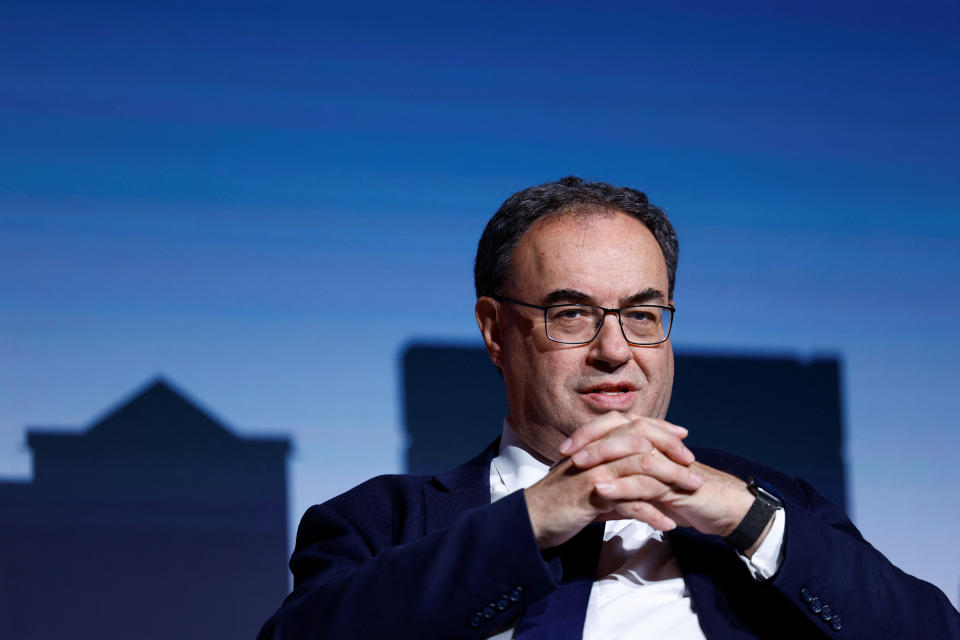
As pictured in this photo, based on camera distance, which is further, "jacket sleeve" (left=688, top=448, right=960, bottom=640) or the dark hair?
the dark hair

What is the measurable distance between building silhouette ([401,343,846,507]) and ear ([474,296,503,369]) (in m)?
1.27

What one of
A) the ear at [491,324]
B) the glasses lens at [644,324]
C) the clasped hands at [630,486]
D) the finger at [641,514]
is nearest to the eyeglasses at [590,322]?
the glasses lens at [644,324]

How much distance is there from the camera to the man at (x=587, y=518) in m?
1.71

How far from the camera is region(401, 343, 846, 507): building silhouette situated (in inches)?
144

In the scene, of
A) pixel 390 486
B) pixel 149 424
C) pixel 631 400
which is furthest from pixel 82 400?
pixel 631 400

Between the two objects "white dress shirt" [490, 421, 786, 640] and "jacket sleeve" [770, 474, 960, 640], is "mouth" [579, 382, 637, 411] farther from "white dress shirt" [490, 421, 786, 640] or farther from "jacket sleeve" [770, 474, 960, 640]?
"jacket sleeve" [770, 474, 960, 640]

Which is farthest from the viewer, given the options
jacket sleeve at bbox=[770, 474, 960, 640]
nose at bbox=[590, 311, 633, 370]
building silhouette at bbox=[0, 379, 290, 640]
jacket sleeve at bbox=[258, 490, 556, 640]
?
building silhouette at bbox=[0, 379, 290, 640]

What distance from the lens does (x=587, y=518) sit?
5.65 feet

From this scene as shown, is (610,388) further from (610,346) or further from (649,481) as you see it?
(649,481)

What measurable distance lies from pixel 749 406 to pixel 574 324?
77.9 inches

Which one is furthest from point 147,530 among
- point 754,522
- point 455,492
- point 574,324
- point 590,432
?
point 754,522

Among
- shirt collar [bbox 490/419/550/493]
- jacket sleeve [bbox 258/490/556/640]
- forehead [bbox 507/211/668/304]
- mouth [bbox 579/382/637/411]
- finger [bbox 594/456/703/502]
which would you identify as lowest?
jacket sleeve [bbox 258/490/556/640]

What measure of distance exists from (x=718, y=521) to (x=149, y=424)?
2140 millimetres

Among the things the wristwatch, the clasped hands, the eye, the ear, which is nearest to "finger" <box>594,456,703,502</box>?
the clasped hands
